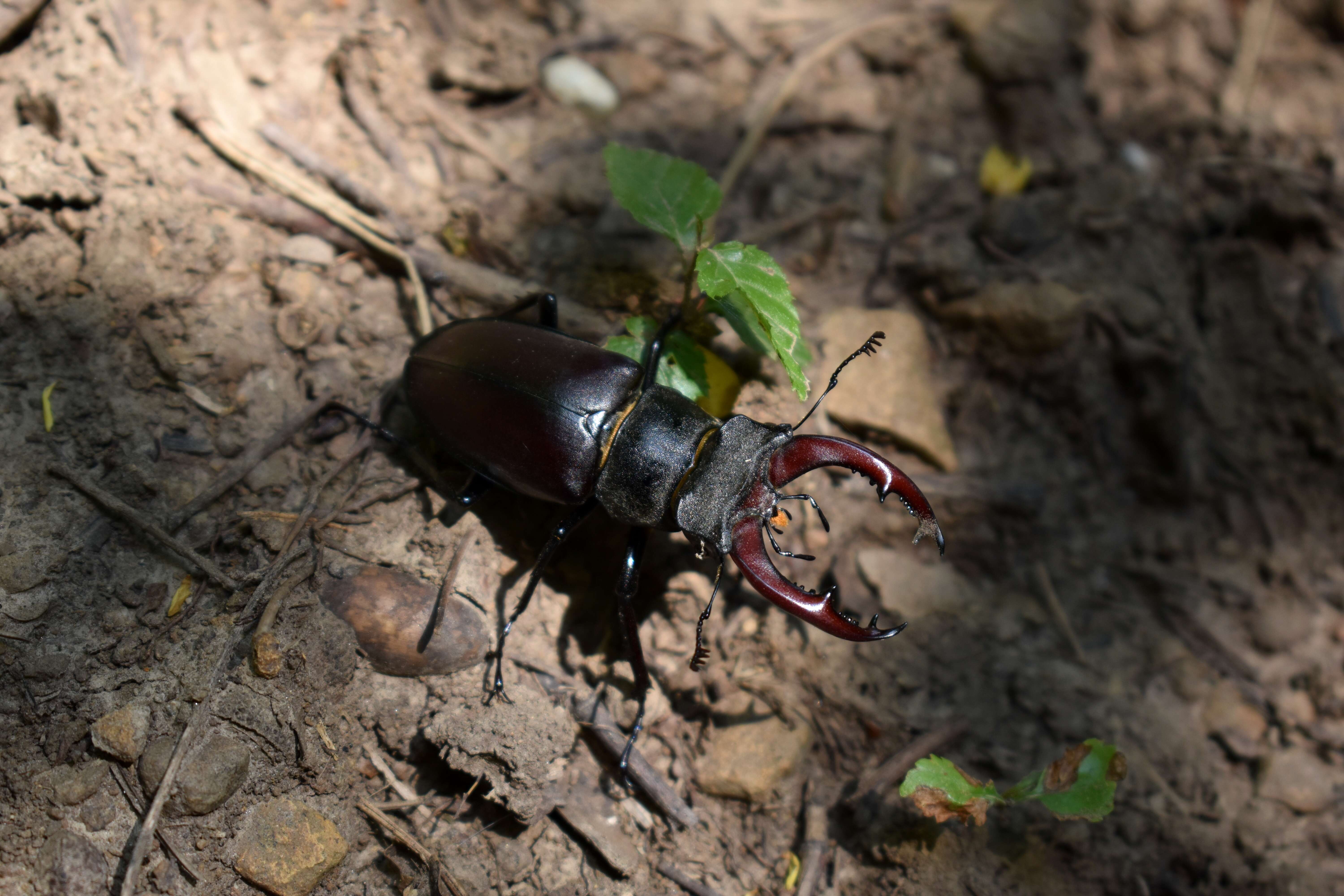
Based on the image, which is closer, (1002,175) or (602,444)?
(602,444)

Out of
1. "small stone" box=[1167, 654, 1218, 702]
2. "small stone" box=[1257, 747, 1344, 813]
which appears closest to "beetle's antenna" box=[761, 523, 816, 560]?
"small stone" box=[1167, 654, 1218, 702]

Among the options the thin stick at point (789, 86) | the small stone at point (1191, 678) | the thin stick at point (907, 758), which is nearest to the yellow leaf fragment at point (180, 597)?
the thin stick at point (907, 758)

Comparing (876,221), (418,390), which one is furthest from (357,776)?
(876,221)

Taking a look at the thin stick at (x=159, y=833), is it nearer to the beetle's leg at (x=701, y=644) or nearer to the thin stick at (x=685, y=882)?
the thin stick at (x=685, y=882)

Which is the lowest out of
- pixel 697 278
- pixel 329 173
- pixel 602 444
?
pixel 602 444

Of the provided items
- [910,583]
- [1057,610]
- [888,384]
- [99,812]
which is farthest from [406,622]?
[1057,610]

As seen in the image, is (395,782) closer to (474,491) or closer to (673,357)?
(474,491)

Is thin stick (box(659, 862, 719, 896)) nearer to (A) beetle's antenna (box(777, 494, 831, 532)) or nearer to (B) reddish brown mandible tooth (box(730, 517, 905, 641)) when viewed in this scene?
(B) reddish brown mandible tooth (box(730, 517, 905, 641))
